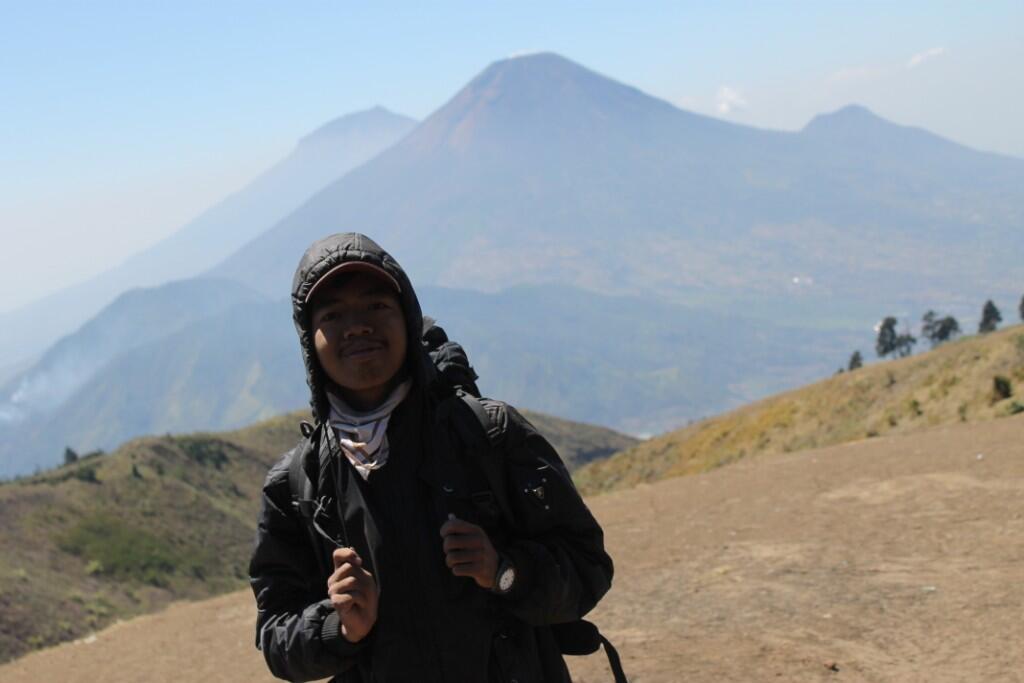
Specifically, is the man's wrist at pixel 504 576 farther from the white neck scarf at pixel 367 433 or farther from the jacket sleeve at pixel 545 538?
the white neck scarf at pixel 367 433

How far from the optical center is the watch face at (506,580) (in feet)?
7.59

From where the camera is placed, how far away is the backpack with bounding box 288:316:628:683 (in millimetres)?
2381

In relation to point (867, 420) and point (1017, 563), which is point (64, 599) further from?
point (1017, 563)

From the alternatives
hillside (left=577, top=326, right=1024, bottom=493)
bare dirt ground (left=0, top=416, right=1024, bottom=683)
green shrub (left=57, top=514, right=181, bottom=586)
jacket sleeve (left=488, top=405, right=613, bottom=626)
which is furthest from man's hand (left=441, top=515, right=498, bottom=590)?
green shrub (left=57, top=514, right=181, bottom=586)

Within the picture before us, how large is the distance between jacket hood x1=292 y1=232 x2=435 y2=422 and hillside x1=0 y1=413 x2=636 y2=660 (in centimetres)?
1953

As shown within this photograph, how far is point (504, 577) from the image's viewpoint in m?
2.31

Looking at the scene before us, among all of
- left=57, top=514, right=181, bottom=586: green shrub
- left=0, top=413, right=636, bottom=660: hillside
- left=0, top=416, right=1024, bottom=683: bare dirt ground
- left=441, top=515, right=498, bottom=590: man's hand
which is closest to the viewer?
left=441, top=515, right=498, bottom=590: man's hand

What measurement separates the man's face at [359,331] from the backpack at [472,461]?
154mm

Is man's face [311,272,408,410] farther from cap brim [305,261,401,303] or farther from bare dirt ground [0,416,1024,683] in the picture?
bare dirt ground [0,416,1024,683]

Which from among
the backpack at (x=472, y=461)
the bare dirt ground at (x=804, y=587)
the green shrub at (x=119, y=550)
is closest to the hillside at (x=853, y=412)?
the bare dirt ground at (x=804, y=587)

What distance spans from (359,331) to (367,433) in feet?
0.77

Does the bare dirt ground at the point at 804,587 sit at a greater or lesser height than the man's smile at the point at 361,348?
lesser

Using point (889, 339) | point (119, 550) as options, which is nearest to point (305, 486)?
point (119, 550)

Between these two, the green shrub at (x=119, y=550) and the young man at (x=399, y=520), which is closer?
the young man at (x=399, y=520)
